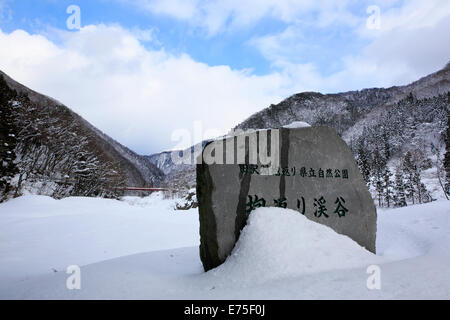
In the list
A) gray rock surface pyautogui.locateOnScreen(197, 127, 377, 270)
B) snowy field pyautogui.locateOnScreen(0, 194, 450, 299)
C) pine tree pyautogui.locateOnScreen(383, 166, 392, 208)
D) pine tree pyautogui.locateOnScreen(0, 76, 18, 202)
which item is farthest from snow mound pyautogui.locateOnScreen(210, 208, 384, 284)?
pine tree pyautogui.locateOnScreen(383, 166, 392, 208)

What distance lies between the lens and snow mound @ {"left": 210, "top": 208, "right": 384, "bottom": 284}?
2.78 metres

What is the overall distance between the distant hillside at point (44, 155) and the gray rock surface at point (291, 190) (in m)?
14.3

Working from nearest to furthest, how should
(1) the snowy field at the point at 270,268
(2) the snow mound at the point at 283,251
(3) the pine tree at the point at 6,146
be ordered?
(1) the snowy field at the point at 270,268
(2) the snow mound at the point at 283,251
(3) the pine tree at the point at 6,146

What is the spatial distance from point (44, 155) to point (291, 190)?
69.3 feet

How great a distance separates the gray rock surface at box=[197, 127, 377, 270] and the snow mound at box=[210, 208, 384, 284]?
185 millimetres

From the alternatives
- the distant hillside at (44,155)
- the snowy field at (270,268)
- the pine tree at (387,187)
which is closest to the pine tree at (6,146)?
the distant hillside at (44,155)

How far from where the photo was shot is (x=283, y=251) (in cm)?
293

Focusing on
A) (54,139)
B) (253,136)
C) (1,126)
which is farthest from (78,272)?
(54,139)

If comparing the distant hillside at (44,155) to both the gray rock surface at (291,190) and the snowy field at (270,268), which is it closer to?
the snowy field at (270,268)

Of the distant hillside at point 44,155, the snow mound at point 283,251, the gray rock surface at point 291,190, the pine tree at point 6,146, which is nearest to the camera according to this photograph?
the snow mound at point 283,251

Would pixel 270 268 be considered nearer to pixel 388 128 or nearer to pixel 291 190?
Answer: pixel 291 190

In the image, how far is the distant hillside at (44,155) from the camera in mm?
13766

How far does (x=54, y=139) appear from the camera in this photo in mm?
18281
